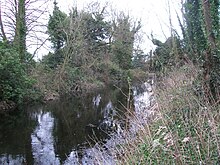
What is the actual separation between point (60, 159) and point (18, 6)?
1520 cm

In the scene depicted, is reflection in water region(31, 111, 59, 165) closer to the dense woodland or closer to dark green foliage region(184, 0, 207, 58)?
the dense woodland

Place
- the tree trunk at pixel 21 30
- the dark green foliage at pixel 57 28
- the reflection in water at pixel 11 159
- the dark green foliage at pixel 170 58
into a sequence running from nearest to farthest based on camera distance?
the reflection in water at pixel 11 159 → the dark green foliage at pixel 170 58 → the tree trunk at pixel 21 30 → the dark green foliage at pixel 57 28

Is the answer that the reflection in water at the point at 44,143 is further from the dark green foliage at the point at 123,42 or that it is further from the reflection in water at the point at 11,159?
the dark green foliage at the point at 123,42

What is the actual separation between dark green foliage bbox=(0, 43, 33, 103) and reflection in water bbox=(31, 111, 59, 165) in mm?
3047

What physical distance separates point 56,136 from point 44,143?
0.98 meters

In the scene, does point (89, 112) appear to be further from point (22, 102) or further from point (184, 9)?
point (184, 9)

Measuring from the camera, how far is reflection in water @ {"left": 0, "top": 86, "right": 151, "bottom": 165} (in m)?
7.86

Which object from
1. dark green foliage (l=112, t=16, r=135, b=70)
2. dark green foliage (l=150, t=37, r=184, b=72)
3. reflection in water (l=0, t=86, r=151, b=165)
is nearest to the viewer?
reflection in water (l=0, t=86, r=151, b=165)

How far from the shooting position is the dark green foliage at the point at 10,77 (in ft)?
48.8

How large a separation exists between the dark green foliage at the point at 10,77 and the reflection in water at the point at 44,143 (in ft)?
10.00

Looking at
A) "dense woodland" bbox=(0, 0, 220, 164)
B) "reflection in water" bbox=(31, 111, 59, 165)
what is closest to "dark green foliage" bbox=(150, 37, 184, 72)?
"dense woodland" bbox=(0, 0, 220, 164)

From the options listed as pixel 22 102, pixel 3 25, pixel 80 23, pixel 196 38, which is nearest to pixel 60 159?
pixel 22 102

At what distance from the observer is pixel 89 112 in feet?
50.8

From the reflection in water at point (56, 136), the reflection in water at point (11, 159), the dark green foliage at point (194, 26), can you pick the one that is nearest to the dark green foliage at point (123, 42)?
the dark green foliage at point (194, 26)
